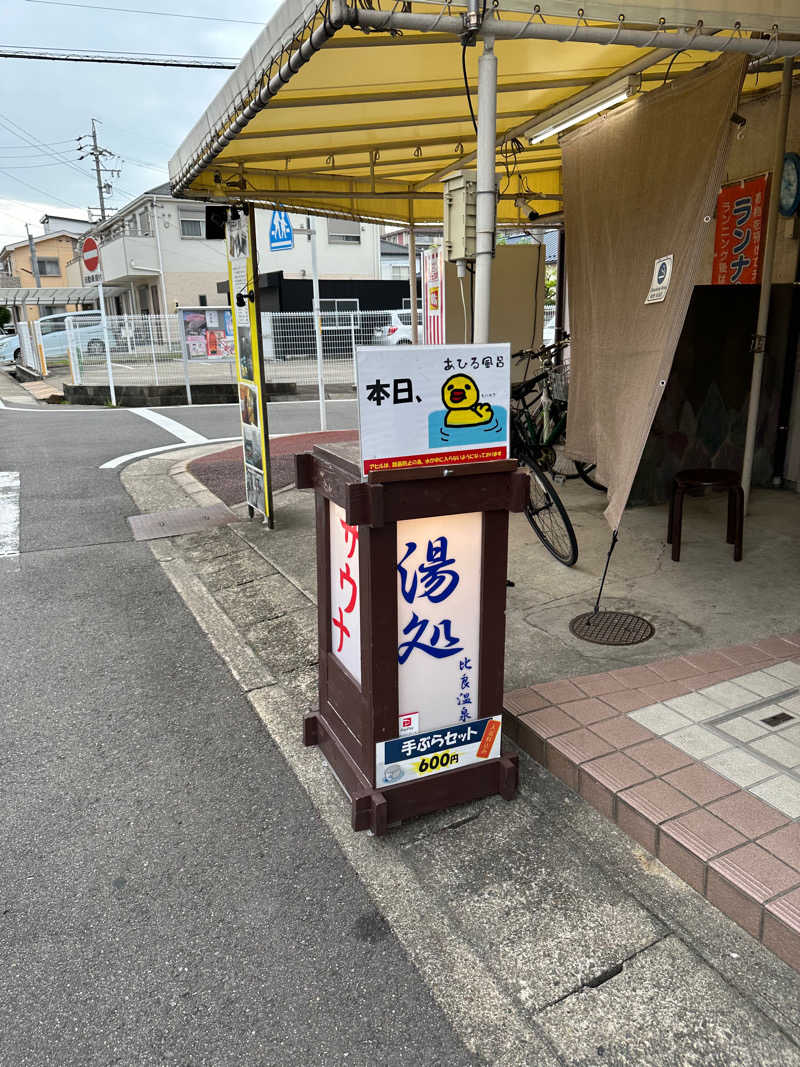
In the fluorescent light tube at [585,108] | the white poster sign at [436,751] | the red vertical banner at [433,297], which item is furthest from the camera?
the red vertical banner at [433,297]

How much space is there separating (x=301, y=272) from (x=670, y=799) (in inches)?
1218

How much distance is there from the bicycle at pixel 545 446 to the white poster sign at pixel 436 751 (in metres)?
2.25

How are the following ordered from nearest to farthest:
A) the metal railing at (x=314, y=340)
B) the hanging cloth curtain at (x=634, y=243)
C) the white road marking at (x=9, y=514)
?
1. the hanging cloth curtain at (x=634, y=243)
2. the white road marking at (x=9, y=514)
3. the metal railing at (x=314, y=340)

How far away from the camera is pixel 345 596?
9.68 ft

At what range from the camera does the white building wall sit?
99.9 ft

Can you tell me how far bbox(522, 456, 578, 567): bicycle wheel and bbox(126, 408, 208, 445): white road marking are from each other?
25.3ft

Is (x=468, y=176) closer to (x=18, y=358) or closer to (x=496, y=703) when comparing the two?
(x=496, y=703)

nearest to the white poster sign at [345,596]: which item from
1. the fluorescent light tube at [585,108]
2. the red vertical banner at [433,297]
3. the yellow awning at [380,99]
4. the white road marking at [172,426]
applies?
the yellow awning at [380,99]

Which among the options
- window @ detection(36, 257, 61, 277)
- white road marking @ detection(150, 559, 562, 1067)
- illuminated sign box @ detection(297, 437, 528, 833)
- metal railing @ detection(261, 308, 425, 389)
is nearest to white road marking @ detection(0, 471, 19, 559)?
white road marking @ detection(150, 559, 562, 1067)

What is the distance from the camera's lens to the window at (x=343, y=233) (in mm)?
31078

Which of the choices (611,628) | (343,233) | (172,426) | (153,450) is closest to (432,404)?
(611,628)

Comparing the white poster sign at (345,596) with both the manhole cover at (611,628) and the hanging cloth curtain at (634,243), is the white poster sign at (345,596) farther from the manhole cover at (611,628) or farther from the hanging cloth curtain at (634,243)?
the manhole cover at (611,628)

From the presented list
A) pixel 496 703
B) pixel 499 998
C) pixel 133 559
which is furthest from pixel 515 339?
pixel 499 998

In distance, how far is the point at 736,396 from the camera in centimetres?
614
